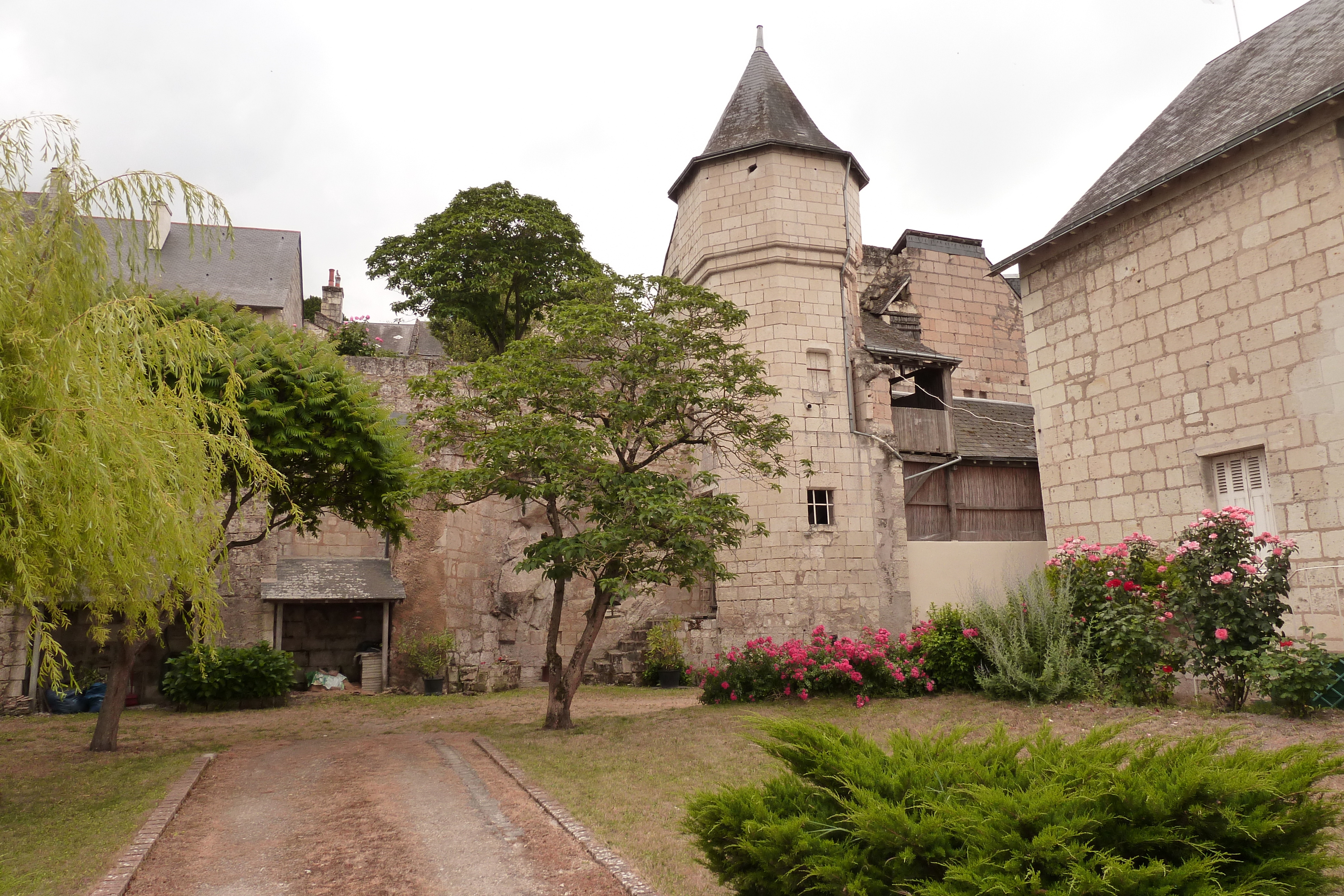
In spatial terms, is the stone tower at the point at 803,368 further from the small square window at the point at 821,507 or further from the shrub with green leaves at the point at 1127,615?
the shrub with green leaves at the point at 1127,615

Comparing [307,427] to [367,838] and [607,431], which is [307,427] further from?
[367,838]

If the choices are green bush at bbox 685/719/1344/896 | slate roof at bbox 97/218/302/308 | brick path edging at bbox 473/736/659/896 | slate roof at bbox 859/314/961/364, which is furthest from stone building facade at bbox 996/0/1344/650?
slate roof at bbox 97/218/302/308

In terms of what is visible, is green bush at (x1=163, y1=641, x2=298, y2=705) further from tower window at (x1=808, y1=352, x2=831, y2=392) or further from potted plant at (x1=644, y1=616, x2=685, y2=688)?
tower window at (x1=808, y1=352, x2=831, y2=392)

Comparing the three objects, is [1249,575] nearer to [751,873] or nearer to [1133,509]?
[1133,509]

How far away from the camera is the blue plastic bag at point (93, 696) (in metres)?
13.5

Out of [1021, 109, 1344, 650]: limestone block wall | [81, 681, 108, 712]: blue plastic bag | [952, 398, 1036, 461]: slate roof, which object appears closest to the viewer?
[1021, 109, 1344, 650]: limestone block wall

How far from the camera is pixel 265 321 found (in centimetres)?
1002

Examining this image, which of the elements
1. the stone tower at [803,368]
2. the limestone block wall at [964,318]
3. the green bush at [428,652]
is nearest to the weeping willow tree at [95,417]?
the green bush at [428,652]

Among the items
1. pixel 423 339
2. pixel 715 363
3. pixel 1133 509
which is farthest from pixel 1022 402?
pixel 423 339

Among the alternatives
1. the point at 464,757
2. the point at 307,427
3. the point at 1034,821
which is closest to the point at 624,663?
the point at 464,757

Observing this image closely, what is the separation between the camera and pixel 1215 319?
31.0ft

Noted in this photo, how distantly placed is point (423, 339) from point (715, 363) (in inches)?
1136

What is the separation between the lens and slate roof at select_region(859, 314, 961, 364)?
16.4 m

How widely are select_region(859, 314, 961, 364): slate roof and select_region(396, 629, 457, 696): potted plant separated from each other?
371 inches
